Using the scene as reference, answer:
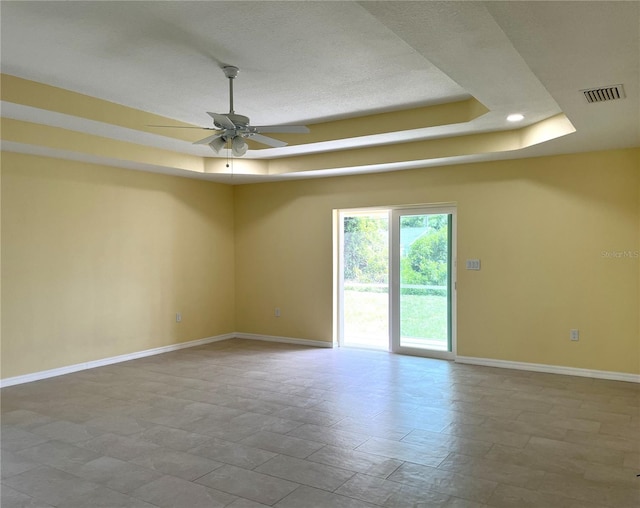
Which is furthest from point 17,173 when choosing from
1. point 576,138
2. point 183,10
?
point 576,138

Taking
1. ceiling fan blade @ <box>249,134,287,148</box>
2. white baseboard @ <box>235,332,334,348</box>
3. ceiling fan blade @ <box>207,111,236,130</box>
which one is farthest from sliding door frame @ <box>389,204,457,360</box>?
ceiling fan blade @ <box>207,111,236,130</box>

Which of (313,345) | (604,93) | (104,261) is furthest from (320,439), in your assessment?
(104,261)

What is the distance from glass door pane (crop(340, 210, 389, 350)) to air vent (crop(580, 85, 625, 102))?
3588mm

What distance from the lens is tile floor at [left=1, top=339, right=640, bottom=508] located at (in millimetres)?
2857

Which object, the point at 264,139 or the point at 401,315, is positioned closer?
the point at 264,139

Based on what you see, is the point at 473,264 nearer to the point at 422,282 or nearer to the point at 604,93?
the point at 422,282

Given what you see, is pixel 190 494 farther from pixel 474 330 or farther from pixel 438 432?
pixel 474 330

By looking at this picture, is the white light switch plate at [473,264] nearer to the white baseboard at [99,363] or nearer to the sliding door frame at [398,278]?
the sliding door frame at [398,278]

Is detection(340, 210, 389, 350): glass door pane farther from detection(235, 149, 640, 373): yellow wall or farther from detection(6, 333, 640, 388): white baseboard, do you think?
detection(6, 333, 640, 388): white baseboard

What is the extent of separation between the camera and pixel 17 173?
524cm

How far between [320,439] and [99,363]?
363 centimetres

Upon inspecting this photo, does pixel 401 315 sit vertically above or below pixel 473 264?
below

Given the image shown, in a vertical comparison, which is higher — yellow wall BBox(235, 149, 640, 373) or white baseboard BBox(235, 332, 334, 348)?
yellow wall BBox(235, 149, 640, 373)

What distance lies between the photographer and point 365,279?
23.2 feet
